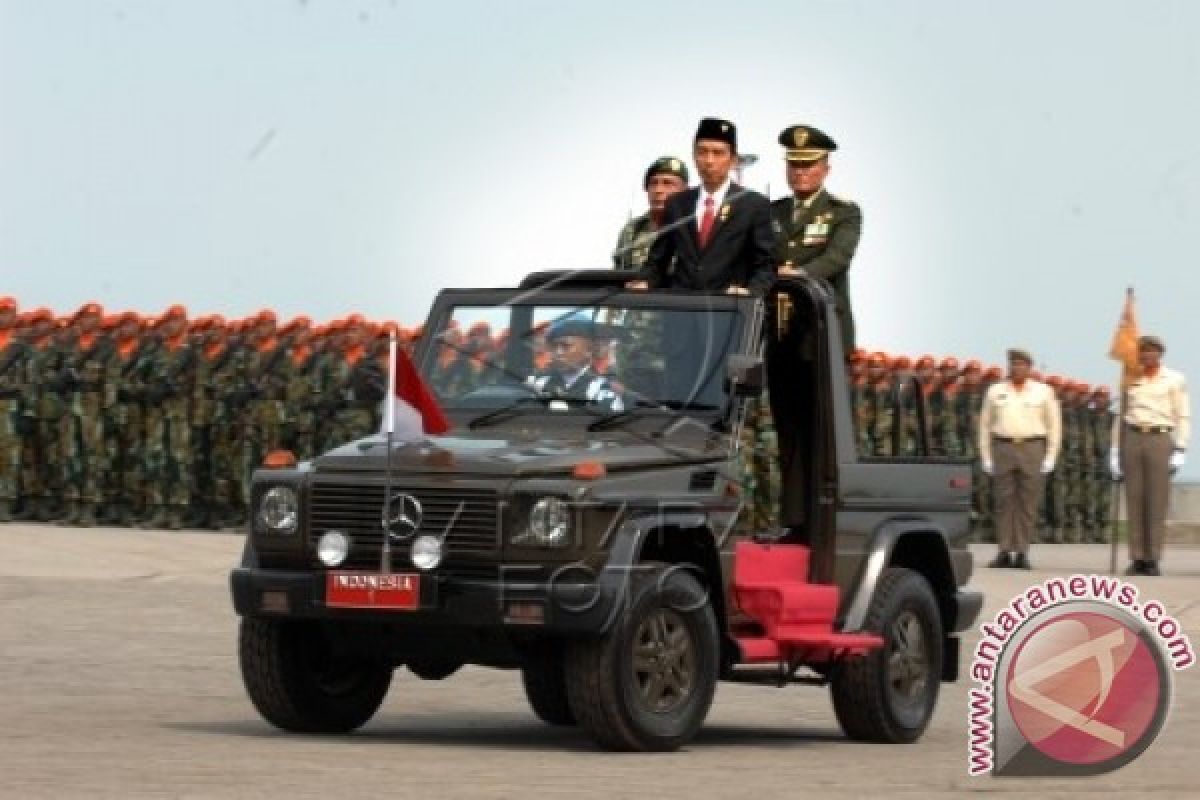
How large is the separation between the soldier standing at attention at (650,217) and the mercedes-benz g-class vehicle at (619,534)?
73 cm

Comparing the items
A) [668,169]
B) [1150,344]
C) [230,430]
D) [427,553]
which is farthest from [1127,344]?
[427,553]

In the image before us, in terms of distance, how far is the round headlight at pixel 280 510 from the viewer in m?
13.6

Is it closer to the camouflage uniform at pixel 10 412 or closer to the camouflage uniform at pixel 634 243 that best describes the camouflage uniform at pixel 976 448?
the camouflage uniform at pixel 10 412

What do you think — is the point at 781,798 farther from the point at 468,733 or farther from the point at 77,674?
the point at 77,674

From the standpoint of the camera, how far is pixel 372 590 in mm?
13219

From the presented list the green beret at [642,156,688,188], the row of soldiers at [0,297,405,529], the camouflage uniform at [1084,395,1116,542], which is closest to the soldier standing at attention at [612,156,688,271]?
the green beret at [642,156,688,188]

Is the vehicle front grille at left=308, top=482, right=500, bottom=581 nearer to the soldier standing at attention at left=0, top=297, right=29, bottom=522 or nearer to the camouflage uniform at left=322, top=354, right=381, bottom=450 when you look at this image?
the soldier standing at attention at left=0, top=297, right=29, bottom=522

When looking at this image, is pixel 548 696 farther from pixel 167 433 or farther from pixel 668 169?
pixel 167 433

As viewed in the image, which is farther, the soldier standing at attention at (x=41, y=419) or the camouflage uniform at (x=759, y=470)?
the soldier standing at attention at (x=41, y=419)

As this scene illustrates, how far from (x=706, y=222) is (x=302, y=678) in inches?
103

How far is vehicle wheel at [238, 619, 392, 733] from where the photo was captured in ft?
45.3

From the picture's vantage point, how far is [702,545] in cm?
1384

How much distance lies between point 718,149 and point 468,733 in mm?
2557

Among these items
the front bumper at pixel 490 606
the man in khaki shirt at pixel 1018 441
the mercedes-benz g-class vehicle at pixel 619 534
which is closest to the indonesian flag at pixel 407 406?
the mercedes-benz g-class vehicle at pixel 619 534
